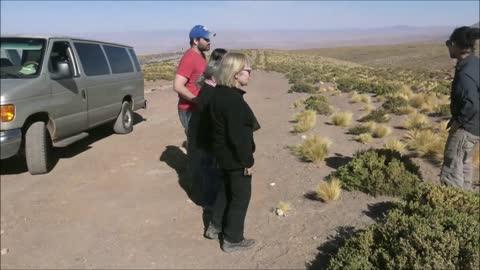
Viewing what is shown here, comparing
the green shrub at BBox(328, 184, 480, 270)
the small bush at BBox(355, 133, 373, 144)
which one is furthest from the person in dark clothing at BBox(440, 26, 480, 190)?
the small bush at BBox(355, 133, 373, 144)

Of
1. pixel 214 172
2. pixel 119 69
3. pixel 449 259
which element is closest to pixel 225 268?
pixel 214 172

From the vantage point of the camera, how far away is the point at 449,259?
4.04 meters

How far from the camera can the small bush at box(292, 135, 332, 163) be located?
8336 millimetres

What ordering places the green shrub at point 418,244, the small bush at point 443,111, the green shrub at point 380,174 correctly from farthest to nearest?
the small bush at point 443,111
the green shrub at point 380,174
the green shrub at point 418,244

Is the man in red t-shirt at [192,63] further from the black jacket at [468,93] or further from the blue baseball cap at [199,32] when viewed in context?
the black jacket at [468,93]

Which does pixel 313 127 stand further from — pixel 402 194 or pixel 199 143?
pixel 199 143

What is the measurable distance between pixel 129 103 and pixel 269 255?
6.71 m

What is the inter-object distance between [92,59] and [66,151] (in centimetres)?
204

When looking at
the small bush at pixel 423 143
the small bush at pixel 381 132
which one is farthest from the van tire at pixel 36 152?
the small bush at pixel 381 132

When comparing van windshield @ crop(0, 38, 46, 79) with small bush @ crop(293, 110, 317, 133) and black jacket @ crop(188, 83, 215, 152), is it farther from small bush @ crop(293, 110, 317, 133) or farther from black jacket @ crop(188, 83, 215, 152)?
small bush @ crop(293, 110, 317, 133)

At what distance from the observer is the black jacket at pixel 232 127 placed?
4078mm

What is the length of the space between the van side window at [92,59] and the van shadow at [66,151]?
3.78 ft

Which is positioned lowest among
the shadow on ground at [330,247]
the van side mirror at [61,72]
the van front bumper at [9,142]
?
the shadow on ground at [330,247]

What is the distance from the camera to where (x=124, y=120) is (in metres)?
10.1
